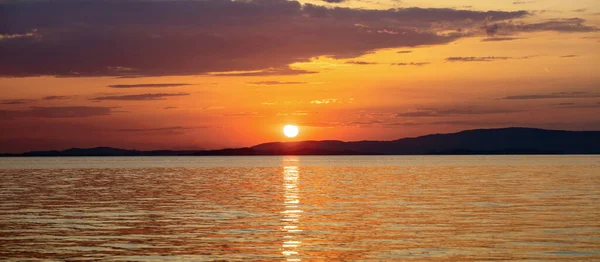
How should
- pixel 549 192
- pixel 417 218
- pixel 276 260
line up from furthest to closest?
pixel 549 192 < pixel 417 218 < pixel 276 260

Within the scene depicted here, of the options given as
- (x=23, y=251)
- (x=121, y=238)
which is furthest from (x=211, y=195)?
(x=23, y=251)

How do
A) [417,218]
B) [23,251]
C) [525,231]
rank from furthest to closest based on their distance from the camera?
[417,218], [525,231], [23,251]

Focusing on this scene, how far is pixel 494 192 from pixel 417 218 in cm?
2571

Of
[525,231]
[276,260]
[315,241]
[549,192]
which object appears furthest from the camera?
[549,192]

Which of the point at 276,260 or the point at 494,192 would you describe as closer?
the point at 276,260

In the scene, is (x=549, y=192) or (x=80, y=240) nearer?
(x=80, y=240)

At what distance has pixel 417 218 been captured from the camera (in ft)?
142

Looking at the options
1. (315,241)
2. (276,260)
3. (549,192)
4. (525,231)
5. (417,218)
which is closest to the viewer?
(276,260)

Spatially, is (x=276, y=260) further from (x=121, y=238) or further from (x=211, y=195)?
(x=211, y=195)

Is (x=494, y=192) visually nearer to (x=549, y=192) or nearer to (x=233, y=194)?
(x=549, y=192)

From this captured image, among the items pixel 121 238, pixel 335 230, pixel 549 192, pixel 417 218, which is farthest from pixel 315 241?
pixel 549 192

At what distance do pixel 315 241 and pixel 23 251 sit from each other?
1197 cm

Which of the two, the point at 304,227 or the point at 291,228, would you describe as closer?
the point at 291,228

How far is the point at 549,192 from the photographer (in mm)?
65750
